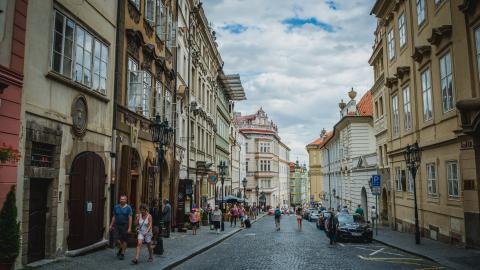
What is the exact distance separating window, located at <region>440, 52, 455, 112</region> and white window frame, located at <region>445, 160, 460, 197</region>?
233cm

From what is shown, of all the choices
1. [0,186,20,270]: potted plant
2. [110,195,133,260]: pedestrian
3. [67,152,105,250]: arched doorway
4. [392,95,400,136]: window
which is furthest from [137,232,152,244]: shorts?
[392,95,400,136]: window

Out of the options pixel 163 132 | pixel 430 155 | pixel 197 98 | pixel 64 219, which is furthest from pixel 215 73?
pixel 64 219

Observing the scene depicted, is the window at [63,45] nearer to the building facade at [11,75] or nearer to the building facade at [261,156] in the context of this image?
the building facade at [11,75]

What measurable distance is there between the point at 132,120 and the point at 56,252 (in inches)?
294

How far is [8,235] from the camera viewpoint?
369 inches

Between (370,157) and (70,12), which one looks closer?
(70,12)

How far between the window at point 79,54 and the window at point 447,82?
45.8 feet

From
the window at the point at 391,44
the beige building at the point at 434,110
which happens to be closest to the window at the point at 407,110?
the beige building at the point at 434,110

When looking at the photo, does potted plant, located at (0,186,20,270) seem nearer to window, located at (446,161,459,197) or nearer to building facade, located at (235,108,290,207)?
window, located at (446,161,459,197)

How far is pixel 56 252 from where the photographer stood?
13094mm

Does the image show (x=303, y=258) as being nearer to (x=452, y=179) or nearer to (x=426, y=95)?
(x=452, y=179)

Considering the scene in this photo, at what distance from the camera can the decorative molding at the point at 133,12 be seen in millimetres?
19116

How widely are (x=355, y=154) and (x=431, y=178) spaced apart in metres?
22.0

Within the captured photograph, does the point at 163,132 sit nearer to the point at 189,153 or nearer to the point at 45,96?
the point at 45,96
